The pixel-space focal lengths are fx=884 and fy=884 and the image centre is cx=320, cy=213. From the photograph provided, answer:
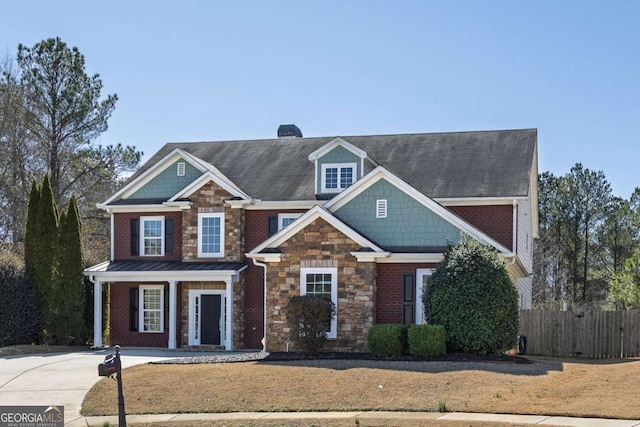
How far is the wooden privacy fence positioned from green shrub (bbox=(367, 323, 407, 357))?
6.80 m

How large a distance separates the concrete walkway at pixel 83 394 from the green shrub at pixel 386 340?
6.52 metres

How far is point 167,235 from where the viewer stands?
108 feet

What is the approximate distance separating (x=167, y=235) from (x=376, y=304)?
1006cm

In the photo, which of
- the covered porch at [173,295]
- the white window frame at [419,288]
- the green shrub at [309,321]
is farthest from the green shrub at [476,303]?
the covered porch at [173,295]

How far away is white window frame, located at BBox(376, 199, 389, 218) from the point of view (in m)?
27.2

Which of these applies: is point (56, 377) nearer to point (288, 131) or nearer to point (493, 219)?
point (493, 219)

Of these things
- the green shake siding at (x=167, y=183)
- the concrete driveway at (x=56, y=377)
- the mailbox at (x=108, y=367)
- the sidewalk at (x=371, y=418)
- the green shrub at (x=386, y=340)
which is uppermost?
the green shake siding at (x=167, y=183)

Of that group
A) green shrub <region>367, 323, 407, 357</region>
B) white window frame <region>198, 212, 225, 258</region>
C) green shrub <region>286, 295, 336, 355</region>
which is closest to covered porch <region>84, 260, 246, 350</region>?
white window frame <region>198, 212, 225, 258</region>

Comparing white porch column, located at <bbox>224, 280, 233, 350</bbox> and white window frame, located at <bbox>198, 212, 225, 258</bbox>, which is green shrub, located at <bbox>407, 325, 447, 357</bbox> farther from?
white window frame, located at <bbox>198, 212, 225, 258</bbox>

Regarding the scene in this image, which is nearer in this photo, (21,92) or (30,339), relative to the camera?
(30,339)

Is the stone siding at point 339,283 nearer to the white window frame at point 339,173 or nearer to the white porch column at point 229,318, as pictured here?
the white porch column at point 229,318

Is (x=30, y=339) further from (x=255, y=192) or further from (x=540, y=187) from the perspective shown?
(x=540, y=187)

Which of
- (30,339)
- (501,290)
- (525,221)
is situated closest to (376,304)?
(501,290)

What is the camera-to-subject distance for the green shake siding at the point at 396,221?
2666cm
